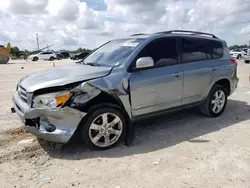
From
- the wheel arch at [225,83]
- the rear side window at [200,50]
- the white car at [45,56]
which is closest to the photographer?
the rear side window at [200,50]

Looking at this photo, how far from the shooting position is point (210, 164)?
3.39m

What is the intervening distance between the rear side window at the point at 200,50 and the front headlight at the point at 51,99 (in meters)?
2.41

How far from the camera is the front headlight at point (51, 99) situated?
3432mm

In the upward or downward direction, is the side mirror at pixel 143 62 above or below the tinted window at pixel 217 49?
below

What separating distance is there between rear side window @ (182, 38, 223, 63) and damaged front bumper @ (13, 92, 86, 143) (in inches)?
95.1

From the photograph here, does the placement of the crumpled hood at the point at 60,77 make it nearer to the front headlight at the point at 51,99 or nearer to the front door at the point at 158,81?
the front headlight at the point at 51,99

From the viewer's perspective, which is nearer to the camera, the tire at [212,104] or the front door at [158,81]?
the front door at [158,81]

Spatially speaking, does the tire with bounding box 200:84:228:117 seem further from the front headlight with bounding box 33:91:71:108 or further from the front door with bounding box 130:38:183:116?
the front headlight with bounding box 33:91:71:108

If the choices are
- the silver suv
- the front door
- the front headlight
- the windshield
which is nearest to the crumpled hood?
the silver suv

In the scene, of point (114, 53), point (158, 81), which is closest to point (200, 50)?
point (158, 81)

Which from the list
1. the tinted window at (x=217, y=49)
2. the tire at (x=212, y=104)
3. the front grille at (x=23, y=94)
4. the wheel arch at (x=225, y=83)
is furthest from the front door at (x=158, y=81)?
the front grille at (x=23, y=94)

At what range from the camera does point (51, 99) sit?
3.45 meters

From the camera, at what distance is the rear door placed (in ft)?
15.6

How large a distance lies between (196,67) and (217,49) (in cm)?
100
